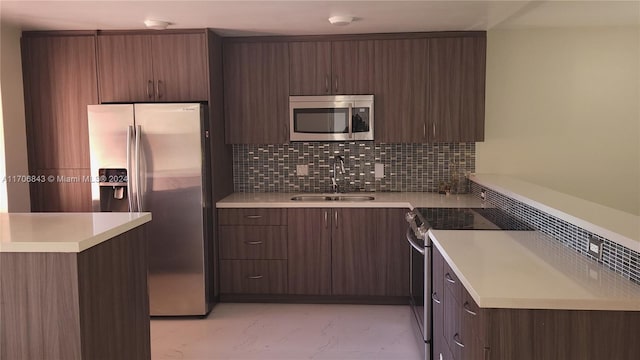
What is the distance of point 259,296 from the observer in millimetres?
4203

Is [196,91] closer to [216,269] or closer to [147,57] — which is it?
[147,57]

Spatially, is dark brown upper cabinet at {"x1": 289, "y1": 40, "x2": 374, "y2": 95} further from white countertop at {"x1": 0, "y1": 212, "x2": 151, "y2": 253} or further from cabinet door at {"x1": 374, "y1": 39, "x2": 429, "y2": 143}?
white countertop at {"x1": 0, "y1": 212, "x2": 151, "y2": 253}

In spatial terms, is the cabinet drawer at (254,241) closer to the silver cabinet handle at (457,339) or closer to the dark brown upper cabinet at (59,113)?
the dark brown upper cabinet at (59,113)

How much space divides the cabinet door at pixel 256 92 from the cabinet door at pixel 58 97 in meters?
1.07

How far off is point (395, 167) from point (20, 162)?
3104 millimetres

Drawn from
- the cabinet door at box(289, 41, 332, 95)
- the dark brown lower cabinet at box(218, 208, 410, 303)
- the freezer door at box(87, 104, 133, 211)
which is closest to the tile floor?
the dark brown lower cabinet at box(218, 208, 410, 303)

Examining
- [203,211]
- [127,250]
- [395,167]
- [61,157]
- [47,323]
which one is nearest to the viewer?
[47,323]

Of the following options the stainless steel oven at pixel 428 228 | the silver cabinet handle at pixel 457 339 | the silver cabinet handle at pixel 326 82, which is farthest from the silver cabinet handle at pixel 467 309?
the silver cabinet handle at pixel 326 82

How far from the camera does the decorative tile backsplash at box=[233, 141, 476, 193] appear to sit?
4.59 metres

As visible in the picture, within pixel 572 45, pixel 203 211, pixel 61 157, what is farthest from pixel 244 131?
pixel 572 45

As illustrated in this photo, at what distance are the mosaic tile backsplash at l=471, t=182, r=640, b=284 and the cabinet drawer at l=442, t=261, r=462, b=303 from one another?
0.57 metres

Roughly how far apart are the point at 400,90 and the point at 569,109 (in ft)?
4.79

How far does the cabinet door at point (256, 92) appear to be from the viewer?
4.31 metres

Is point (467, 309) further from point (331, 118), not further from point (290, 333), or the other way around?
point (331, 118)
